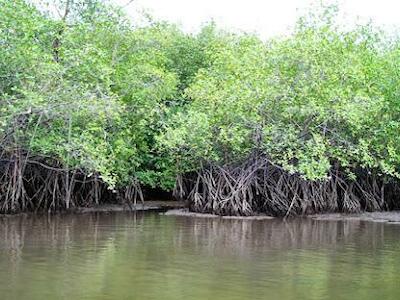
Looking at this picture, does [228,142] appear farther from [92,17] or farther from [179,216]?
[92,17]

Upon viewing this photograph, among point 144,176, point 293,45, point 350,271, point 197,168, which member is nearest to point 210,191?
point 197,168

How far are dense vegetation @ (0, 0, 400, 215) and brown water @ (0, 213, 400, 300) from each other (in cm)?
209

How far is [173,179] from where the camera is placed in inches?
765

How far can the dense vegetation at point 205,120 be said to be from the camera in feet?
48.1

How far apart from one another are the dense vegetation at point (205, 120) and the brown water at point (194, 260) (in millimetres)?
2088

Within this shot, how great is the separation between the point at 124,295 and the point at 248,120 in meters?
10.0

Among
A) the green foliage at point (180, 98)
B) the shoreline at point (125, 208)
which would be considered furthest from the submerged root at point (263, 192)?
the shoreline at point (125, 208)

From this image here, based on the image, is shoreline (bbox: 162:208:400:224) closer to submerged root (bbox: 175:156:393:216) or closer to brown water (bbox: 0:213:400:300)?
submerged root (bbox: 175:156:393:216)

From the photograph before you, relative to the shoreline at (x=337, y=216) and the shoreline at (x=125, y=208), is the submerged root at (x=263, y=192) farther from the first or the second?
the shoreline at (x=125, y=208)

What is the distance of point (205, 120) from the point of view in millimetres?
16562

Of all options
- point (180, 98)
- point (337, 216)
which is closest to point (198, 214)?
point (337, 216)

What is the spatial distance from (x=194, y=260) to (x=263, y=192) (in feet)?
26.3

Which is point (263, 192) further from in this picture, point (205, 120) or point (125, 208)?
point (125, 208)

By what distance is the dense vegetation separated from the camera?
14.7 meters
